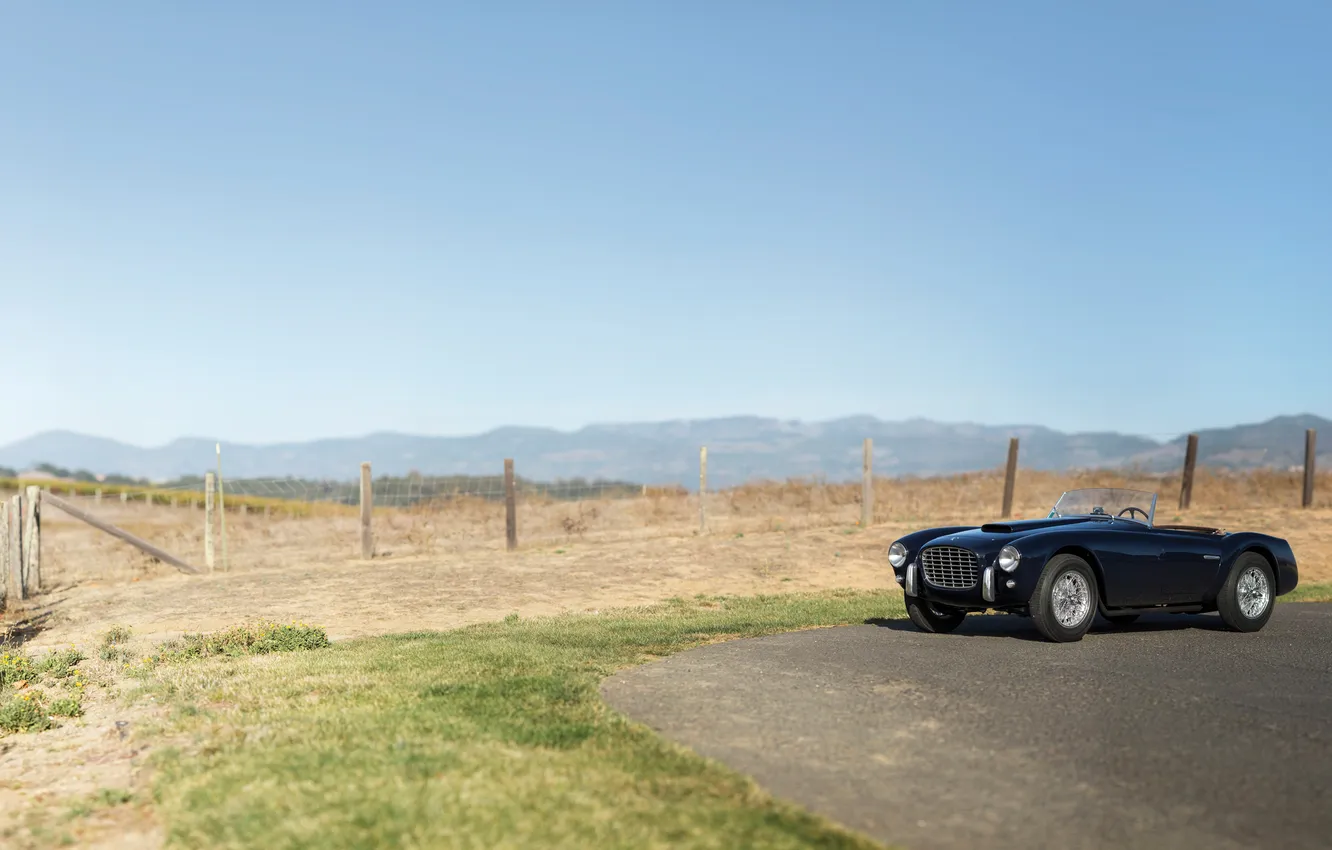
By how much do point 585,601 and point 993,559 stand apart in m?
7.66

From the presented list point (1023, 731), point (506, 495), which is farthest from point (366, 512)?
point (1023, 731)

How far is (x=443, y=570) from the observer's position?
2028 centimetres

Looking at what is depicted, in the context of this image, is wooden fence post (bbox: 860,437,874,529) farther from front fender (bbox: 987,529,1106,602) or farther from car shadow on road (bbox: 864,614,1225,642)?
front fender (bbox: 987,529,1106,602)

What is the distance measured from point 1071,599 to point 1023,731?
4131 millimetres

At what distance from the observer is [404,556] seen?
23.7 metres

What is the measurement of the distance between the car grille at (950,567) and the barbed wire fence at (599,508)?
13277mm

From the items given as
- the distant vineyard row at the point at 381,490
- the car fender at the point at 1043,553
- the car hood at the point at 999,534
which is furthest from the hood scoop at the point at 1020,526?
the distant vineyard row at the point at 381,490

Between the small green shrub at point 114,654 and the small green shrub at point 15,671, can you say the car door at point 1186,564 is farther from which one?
the small green shrub at point 15,671

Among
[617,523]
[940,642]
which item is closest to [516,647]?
[940,642]

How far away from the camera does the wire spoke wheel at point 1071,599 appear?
35.4 ft

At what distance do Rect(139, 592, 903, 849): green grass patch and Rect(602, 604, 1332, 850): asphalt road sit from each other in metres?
0.39

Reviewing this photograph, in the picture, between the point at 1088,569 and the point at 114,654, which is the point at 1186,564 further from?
the point at 114,654

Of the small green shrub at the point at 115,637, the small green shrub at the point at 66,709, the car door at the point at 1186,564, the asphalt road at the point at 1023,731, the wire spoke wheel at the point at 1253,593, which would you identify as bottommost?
the small green shrub at the point at 115,637

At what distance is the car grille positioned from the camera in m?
11.0
